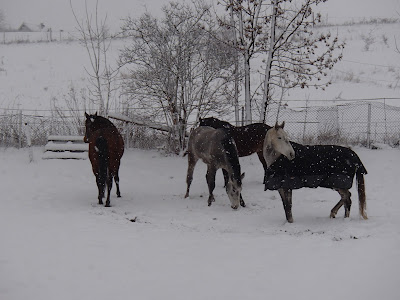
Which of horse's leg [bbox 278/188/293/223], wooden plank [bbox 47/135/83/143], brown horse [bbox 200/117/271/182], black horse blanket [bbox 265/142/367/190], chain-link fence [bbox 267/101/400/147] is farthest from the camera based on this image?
chain-link fence [bbox 267/101/400/147]

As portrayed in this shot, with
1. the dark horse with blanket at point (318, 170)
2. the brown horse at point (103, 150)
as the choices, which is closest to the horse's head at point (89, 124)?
the brown horse at point (103, 150)

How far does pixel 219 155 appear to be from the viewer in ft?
25.8

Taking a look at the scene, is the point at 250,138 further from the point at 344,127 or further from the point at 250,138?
the point at 344,127

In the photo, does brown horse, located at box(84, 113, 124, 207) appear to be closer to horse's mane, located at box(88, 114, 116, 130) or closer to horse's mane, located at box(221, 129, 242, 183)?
horse's mane, located at box(88, 114, 116, 130)

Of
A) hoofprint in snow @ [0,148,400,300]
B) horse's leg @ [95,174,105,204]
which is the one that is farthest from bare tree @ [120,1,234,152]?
horse's leg @ [95,174,105,204]

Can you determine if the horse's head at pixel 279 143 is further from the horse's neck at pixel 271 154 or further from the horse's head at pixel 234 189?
the horse's head at pixel 234 189

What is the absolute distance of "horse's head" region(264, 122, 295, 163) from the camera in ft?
21.1

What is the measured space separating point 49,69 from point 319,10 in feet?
43.4

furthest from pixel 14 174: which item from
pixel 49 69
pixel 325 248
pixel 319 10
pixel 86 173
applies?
pixel 49 69

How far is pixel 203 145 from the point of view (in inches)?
329

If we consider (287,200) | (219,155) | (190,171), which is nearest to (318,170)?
(287,200)

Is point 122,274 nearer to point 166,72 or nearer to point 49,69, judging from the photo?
point 166,72

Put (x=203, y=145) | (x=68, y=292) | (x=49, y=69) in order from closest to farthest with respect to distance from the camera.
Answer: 1. (x=68, y=292)
2. (x=203, y=145)
3. (x=49, y=69)

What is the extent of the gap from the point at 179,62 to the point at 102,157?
5.33 m
